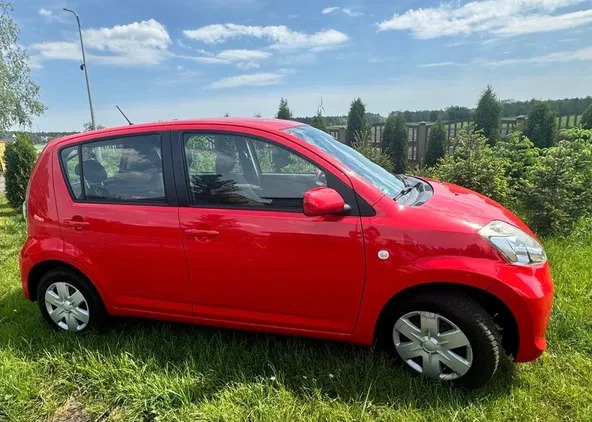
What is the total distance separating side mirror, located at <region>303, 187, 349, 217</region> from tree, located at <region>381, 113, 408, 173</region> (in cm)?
993

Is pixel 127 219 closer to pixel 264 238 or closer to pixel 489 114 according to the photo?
pixel 264 238

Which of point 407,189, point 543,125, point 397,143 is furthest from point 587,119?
point 407,189

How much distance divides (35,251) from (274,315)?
2.03m

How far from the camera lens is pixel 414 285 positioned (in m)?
2.45

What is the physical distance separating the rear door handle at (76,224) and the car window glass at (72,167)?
0.19 m

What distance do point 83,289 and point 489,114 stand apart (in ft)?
37.2

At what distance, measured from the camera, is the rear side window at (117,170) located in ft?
9.81

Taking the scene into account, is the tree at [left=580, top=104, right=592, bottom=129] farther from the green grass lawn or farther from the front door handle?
the front door handle

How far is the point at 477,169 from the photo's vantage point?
18.7 ft

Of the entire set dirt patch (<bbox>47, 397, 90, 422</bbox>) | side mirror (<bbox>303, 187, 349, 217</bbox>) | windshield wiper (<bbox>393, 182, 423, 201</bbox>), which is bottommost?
dirt patch (<bbox>47, 397, 90, 422</bbox>)

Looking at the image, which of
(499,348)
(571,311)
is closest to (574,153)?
(571,311)

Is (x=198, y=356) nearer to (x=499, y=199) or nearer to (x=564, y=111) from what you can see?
(x=499, y=199)

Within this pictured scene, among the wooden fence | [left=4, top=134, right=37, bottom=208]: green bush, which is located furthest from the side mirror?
the wooden fence

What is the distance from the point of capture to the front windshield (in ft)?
9.08
